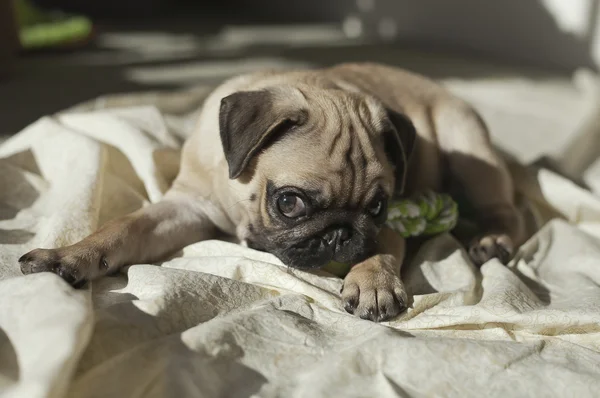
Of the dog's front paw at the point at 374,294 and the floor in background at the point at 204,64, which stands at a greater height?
the dog's front paw at the point at 374,294

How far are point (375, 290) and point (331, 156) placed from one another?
55 cm

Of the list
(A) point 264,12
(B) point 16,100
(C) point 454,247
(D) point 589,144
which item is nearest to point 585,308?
(C) point 454,247

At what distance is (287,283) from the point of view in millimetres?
2570

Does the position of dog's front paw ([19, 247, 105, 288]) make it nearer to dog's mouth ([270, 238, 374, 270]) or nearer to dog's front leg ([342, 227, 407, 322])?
dog's mouth ([270, 238, 374, 270])

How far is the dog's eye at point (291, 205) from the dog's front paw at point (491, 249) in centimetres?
97

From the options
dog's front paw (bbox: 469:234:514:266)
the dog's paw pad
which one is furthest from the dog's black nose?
the dog's paw pad

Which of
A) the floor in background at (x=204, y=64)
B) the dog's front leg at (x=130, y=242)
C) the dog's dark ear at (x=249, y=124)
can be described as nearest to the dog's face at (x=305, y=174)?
the dog's dark ear at (x=249, y=124)

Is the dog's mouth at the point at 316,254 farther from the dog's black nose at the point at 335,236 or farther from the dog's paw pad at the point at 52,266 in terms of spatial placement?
the dog's paw pad at the point at 52,266

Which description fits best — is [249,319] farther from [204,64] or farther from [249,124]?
[204,64]

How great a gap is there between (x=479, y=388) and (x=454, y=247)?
1.21 m

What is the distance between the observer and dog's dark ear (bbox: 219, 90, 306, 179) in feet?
8.66

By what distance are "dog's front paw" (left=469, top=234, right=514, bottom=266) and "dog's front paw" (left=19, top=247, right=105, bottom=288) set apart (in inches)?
67.8

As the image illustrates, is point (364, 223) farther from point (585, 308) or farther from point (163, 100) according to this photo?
point (163, 100)

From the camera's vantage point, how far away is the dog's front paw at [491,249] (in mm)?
3143
